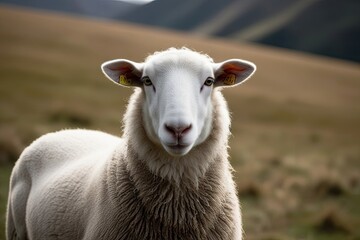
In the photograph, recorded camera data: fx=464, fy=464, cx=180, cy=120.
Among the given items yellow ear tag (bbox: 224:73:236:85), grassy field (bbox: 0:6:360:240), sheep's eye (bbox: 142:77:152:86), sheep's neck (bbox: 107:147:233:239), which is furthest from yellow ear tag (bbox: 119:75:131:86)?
grassy field (bbox: 0:6:360:240)

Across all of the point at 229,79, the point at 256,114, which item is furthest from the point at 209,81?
the point at 256,114

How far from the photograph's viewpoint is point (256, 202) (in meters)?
10.3

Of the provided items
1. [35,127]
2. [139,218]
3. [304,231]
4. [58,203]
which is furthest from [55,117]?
[139,218]

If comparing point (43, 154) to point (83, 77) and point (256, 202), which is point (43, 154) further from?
point (83, 77)

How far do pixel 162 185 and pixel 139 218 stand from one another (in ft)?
1.13

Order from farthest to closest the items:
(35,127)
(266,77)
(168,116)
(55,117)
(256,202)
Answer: (266,77), (55,117), (35,127), (256,202), (168,116)

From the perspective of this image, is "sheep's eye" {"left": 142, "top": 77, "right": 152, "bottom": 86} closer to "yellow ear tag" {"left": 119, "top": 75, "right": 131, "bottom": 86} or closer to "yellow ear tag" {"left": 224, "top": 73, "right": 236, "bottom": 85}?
"yellow ear tag" {"left": 119, "top": 75, "right": 131, "bottom": 86}

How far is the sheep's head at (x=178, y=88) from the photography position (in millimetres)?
3553

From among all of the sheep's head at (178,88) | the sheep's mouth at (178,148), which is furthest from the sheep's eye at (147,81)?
the sheep's mouth at (178,148)

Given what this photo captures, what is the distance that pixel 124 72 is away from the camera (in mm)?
4344

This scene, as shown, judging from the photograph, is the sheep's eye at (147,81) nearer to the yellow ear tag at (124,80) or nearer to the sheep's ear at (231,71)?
the yellow ear tag at (124,80)

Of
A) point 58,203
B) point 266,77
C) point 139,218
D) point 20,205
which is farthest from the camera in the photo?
point 266,77

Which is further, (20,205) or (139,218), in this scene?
(20,205)

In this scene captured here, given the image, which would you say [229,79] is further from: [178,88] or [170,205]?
[170,205]
